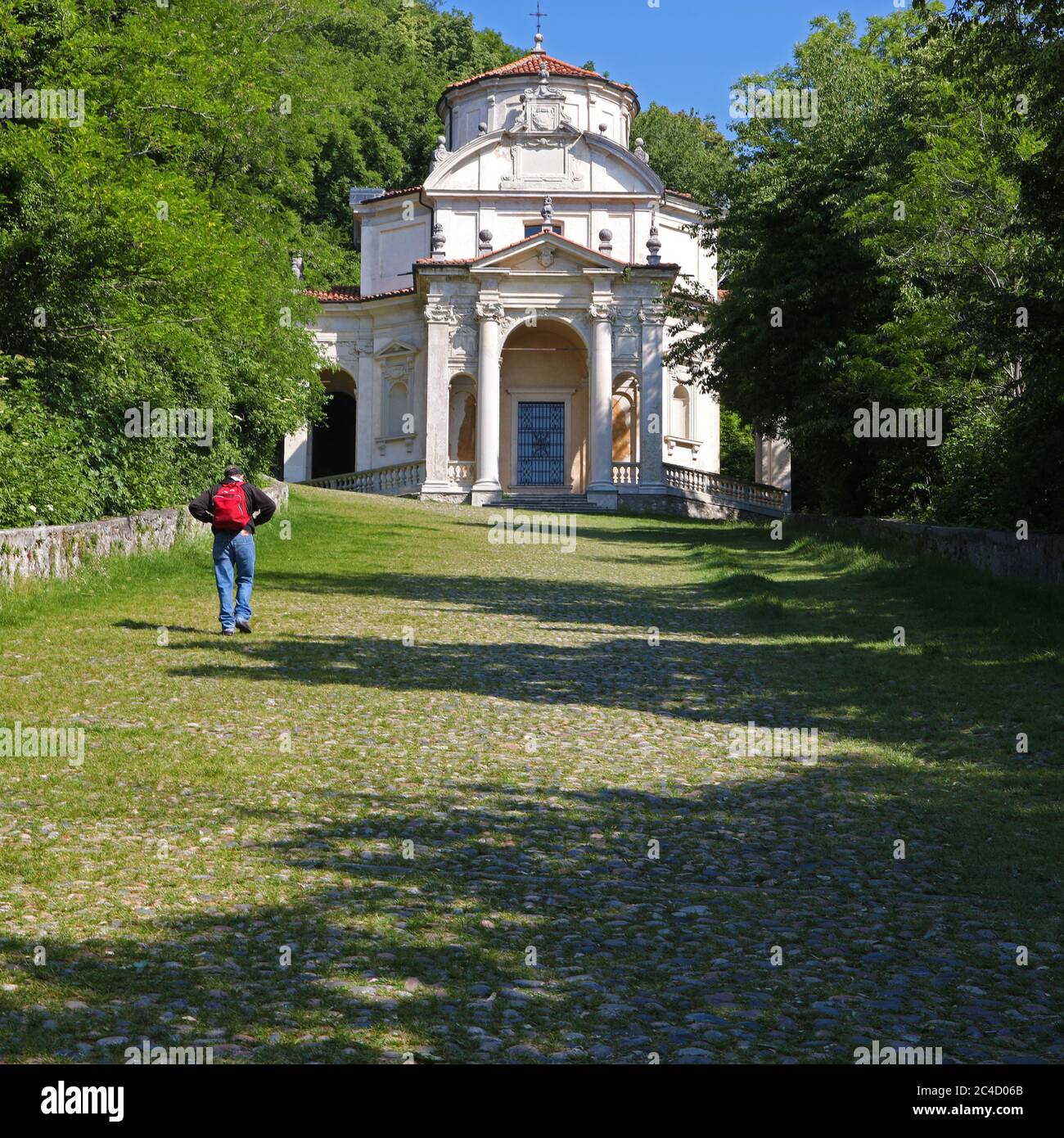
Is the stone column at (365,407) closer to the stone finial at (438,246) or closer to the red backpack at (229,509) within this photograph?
the stone finial at (438,246)

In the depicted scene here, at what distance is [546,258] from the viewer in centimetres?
4669

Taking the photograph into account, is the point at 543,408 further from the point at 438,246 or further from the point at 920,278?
the point at 920,278

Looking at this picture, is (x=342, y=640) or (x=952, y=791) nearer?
(x=952, y=791)

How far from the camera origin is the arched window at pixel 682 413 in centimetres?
5362

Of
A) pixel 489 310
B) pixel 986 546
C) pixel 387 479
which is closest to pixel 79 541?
pixel 986 546

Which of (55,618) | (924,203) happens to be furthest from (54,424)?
(924,203)

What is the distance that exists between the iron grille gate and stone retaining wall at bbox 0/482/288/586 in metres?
30.1

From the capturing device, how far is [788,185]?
31719mm

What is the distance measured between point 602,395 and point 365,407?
10.4m

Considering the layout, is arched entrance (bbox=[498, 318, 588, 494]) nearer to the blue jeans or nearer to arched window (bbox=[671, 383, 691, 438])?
arched window (bbox=[671, 383, 691, 438])

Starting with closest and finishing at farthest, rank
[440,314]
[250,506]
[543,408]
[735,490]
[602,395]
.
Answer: [250,506]
[602,395]
[735,490]
[440,314]
[543,408]

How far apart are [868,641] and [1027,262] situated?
4.92 metres

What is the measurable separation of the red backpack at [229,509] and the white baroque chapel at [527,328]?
30154mm

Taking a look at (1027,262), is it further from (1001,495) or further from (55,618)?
(55,618)
